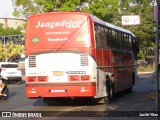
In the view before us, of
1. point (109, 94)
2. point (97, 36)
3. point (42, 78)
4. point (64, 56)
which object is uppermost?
point (97, 36)

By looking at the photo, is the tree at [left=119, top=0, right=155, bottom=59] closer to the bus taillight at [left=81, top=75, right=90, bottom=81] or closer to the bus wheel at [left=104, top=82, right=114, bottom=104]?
the bus wheel at [left=104, top=82, right=114, bottom=104]

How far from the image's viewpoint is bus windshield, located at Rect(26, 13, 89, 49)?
593 inches

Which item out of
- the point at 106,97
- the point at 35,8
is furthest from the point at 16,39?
the point at 106,97

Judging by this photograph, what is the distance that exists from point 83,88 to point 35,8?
20004 millimetres

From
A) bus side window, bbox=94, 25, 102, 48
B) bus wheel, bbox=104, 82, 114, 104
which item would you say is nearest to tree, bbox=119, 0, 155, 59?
bus wheel, bbox=104, 82, 114, 104

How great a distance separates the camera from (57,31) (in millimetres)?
15305

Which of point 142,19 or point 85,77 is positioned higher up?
point 142,19

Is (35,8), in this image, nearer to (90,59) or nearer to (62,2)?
(62,2)

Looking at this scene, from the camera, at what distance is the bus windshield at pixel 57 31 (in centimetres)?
1507

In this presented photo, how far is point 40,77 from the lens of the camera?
15.2 meters

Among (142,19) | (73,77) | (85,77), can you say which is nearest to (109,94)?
(85,77)

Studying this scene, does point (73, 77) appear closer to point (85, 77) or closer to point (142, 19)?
point (85, 77)

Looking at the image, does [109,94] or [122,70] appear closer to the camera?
[109,94]

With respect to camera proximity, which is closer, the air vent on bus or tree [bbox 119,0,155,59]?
the air vent on bus
